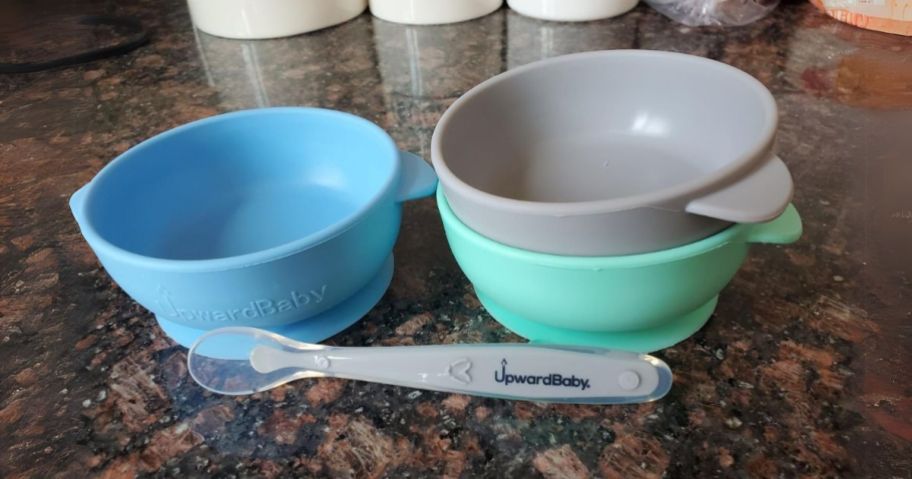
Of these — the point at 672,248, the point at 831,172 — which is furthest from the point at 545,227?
the point at 831,172

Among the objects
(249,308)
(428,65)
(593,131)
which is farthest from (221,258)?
(428,65)

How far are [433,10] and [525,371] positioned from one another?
67 centimetres

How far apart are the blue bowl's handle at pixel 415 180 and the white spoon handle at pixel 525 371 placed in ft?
0.31

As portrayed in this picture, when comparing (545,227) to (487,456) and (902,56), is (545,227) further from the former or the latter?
(902,56)

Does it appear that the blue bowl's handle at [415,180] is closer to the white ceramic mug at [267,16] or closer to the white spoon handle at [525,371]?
the white spoon handle at [525,371]

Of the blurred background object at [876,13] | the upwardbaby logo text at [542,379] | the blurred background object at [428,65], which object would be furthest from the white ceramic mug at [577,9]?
the upwardbaby logo text at [542,379]

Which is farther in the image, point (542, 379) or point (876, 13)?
point (876, 13)

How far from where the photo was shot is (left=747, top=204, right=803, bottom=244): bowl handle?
0.37 m

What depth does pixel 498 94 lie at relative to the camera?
484 mm

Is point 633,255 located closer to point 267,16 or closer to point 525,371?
point 525,371

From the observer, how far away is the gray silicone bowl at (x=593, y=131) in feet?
1.36

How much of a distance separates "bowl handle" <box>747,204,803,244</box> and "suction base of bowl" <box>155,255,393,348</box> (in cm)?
23

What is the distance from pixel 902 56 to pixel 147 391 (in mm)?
777

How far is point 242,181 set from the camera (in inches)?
22.0
